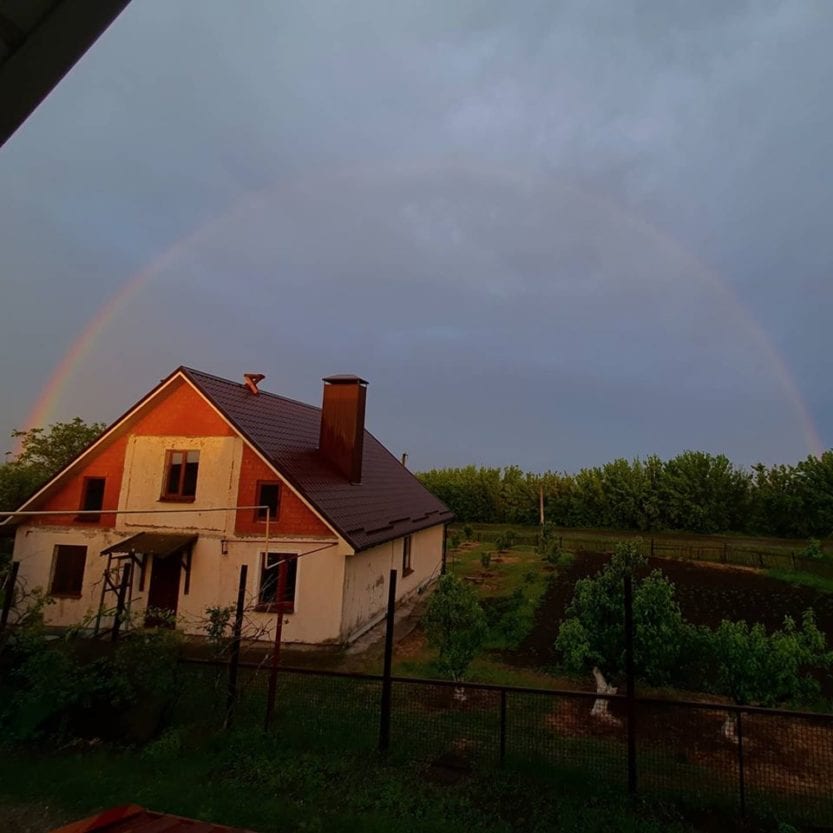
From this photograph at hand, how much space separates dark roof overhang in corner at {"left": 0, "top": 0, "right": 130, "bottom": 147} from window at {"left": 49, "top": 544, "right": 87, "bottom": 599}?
54.6 ft

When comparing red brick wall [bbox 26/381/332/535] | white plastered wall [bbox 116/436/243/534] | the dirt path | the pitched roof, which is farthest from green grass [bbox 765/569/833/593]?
white plastered wall [bbox 116/436/243/534]

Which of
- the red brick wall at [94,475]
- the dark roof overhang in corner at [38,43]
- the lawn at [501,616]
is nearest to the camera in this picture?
the dark roof overhang in corner at [38,43]

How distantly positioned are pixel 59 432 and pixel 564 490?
38.0 m

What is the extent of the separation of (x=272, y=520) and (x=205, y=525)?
6.52ft

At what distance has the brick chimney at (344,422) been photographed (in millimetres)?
16859

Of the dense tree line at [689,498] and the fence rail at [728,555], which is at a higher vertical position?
the dense tree line at [689,498]

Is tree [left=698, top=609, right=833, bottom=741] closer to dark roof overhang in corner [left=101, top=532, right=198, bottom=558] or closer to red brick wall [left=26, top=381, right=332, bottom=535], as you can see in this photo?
red brick wall [left=26, top=381, right=332, bottom=535]

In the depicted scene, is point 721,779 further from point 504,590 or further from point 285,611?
point 504,590

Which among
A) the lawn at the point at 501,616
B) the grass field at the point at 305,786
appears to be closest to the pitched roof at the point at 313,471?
the lawn at the point at 501,616

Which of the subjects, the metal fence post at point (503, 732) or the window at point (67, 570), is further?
the window at point (67, 570)

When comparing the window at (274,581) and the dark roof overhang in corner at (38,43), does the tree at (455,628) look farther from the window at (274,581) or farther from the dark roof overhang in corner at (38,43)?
the dark roof overhang in corner at (38,43)

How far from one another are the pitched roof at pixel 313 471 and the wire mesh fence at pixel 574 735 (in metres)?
4.93

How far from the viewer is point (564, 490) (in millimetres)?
47594

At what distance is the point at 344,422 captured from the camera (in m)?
17.0
